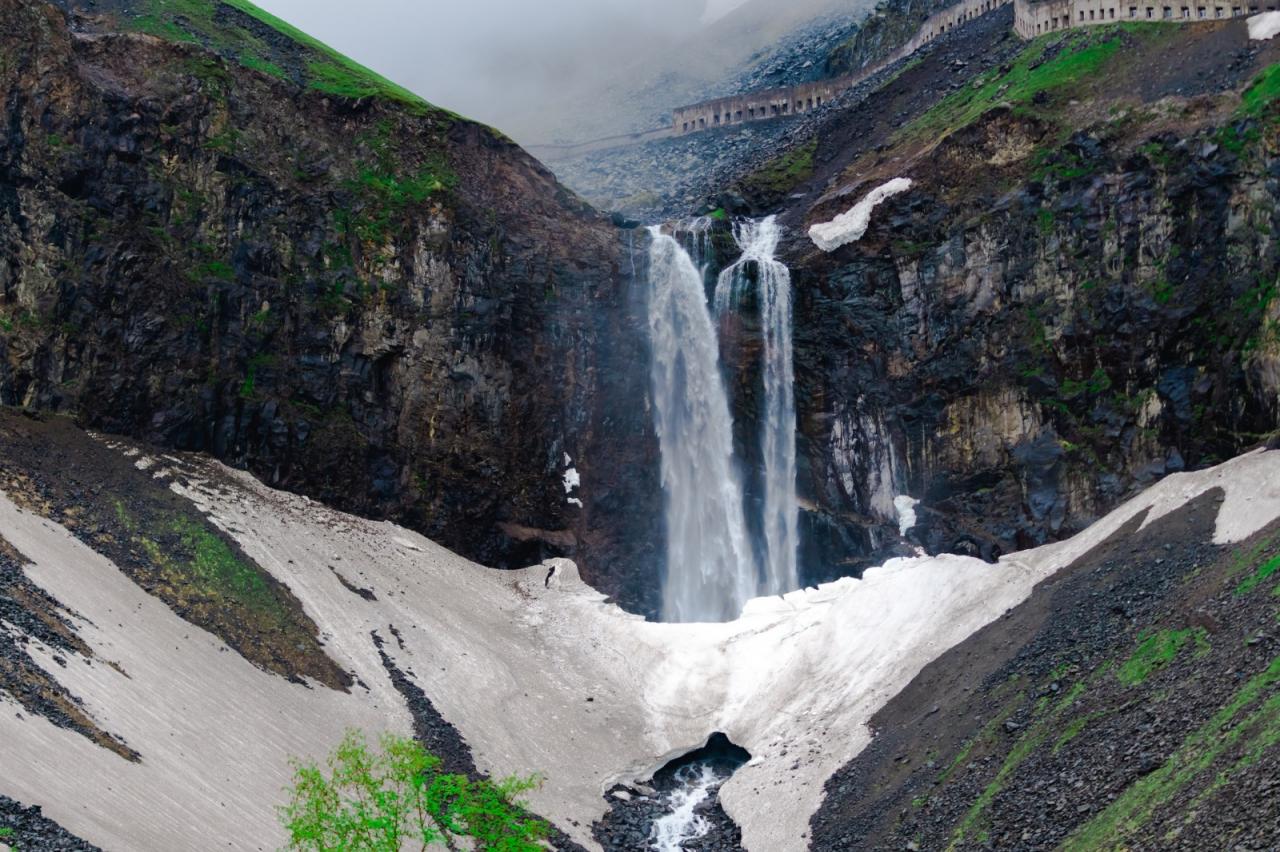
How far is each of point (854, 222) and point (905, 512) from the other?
14.9 metres

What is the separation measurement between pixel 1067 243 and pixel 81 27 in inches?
1933

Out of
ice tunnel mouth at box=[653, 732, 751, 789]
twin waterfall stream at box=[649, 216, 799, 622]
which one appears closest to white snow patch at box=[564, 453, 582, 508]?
twin waterfall stream at box=[649, 216, 799, 622]

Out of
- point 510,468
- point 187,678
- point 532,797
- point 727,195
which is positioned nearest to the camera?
point 187,678

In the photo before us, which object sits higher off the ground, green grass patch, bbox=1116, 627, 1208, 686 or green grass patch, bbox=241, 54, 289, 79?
green grass patch, bbox=241, 54, 289, 79

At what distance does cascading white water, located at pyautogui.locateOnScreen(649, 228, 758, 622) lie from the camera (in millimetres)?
63312

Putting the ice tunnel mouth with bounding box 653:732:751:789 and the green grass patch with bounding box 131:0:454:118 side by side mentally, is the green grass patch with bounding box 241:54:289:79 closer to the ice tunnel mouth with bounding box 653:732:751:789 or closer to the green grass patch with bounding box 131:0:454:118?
the green grass patch with bounding box 131:0:454:118

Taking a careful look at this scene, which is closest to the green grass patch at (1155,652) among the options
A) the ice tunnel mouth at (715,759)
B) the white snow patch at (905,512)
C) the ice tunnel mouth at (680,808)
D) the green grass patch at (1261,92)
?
the ice tunnel mouth at (680,808)

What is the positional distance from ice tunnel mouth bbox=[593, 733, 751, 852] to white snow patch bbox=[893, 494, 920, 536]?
1542cm

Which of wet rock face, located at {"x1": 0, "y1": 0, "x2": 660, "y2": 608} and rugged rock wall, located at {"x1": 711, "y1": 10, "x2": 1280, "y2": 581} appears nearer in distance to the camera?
rugged rock wall, located at {"x1": 711, "y1": 10, "x2": 1280, "y2": 581}

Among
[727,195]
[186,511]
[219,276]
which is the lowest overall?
[186,511]

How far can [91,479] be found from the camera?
2003 inches

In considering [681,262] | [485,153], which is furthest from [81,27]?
[681,262]

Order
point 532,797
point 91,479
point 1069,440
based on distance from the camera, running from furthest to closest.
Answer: point 1069,440 < point 91,479 < point 532,797

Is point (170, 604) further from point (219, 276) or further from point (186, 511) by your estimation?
point (219, 276)
